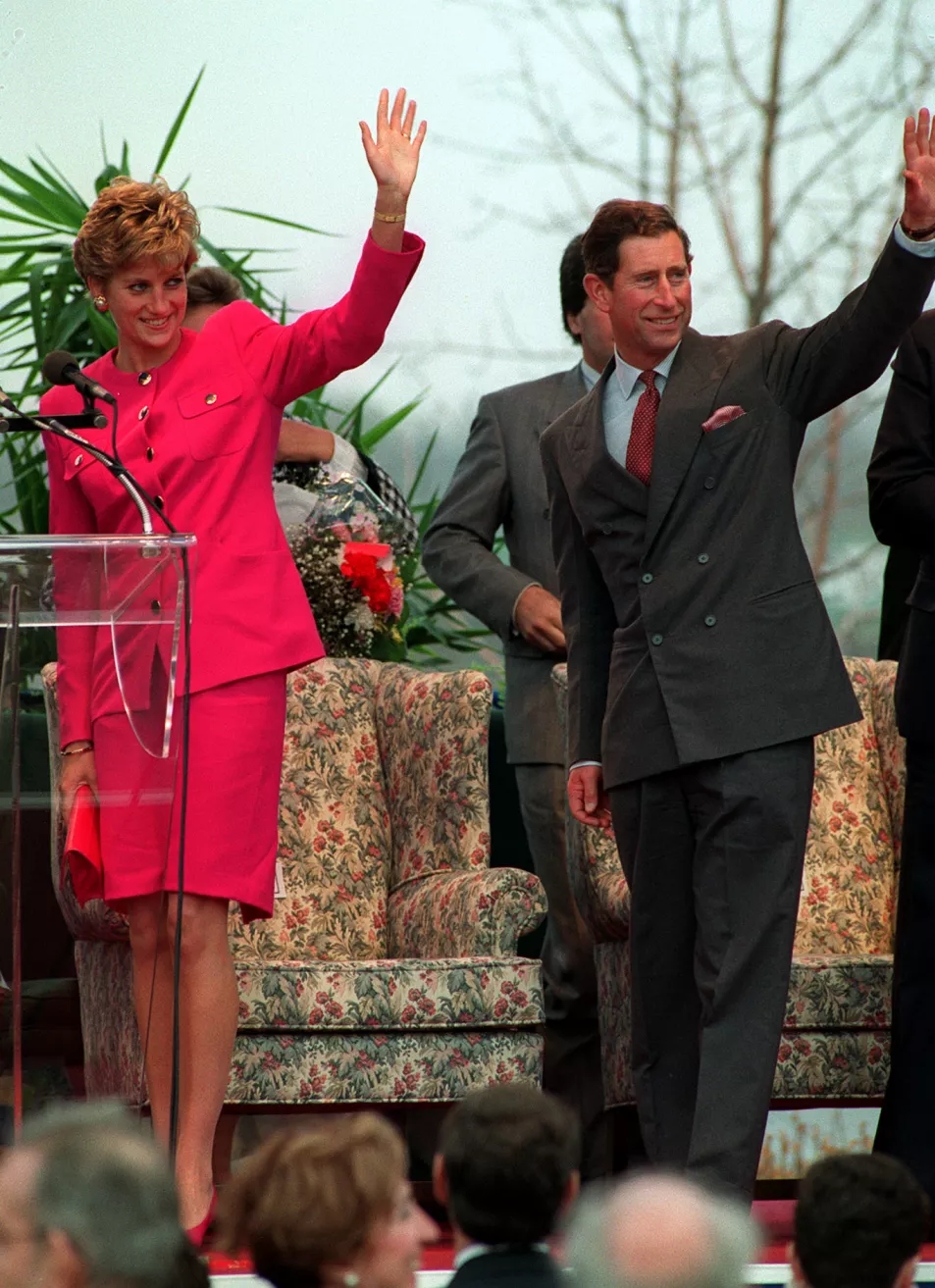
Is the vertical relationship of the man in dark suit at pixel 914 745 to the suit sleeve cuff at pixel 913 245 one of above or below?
below

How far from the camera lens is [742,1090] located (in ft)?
9.25

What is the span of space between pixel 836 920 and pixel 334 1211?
2.71m

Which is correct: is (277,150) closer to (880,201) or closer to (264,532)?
(880,201)

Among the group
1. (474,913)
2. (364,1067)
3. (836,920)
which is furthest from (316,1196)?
(836,920)

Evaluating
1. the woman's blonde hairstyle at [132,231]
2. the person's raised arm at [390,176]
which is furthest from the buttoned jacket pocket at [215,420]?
the person's raised arm at [390,176]

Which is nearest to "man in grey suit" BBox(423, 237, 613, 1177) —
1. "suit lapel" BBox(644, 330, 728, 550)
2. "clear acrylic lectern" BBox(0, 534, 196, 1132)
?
"suit lapel" BBox(644, 330, 728, 550)

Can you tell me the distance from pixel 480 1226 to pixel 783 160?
4970 mm

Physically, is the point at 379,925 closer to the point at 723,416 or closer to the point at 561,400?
the point at 561,400

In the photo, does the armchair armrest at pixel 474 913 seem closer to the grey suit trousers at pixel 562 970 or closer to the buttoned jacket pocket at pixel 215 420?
the grey suit trousers at pixel 562 970

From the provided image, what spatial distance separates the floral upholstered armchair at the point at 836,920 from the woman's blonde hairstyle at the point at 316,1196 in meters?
2.10

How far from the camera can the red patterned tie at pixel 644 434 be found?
9.82ft

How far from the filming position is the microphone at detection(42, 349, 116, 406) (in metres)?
2.58

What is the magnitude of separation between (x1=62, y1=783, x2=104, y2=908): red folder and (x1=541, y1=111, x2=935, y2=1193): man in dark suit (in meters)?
0.82

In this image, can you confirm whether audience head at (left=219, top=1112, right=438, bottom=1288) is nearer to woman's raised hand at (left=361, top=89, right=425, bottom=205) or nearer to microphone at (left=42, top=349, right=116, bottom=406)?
microphone at (left=42, top=349, right=116, bottom=406)
